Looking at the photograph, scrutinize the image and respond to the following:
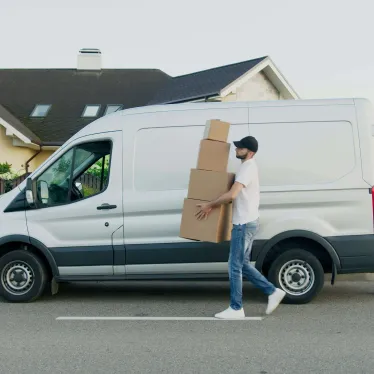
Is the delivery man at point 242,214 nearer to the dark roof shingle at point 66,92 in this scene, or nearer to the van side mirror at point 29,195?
the van side mirror at point 29,195

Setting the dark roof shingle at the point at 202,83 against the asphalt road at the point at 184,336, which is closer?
the asphalt road at the point at 184,336

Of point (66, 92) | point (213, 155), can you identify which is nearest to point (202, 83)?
point (66, 92)

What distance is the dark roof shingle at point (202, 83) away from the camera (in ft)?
74.1

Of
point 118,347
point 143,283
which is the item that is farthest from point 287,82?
point 118,347

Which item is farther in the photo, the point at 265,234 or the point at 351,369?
the point at 265,234

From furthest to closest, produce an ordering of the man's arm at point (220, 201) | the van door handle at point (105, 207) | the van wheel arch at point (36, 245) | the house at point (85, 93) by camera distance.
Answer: the house at point (85, 93) < the van wheel arch at point (36, 245) < the van door handle at point (105, 207) < the man's arm at point (220, 201)

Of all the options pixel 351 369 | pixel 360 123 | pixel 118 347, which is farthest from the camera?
pixel 360 123

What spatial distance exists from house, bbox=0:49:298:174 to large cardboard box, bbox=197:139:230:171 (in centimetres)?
1455

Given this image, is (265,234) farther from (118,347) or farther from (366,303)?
(118,347)

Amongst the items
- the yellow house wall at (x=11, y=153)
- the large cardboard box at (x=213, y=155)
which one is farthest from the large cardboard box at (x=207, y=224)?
the yellow house wall at (x=11, y=153)

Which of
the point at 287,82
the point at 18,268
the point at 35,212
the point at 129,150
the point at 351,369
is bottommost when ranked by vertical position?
the point at 351,369

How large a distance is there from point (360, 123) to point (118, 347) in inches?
150

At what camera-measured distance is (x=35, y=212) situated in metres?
7.72

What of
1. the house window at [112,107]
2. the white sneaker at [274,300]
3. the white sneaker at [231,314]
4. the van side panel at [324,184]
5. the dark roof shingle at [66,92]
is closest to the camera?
the white sneaker at [231,314]
